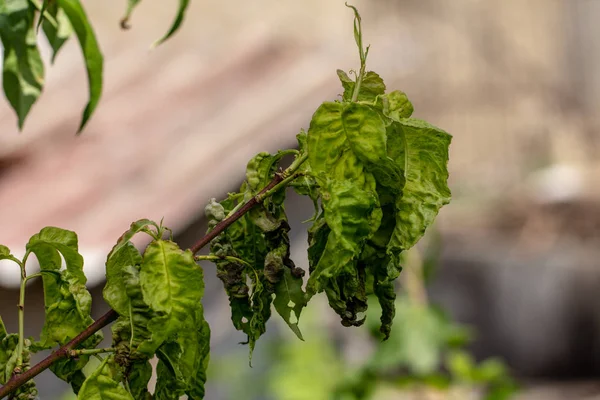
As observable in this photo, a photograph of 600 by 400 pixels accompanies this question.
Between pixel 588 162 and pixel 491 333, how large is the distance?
2956 millimetres

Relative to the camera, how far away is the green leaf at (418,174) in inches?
35.2

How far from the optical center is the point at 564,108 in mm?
8406

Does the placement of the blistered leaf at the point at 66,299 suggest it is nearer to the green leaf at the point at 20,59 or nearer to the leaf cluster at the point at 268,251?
the leaf cluster at the point at 268,251

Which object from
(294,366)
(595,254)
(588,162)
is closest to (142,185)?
(294,366)

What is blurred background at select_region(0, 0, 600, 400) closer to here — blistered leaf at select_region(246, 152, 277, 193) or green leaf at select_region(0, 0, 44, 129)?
green leaf at select_region(0, 0, 44, 129)

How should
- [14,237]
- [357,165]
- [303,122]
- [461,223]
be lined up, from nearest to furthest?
[357,165] < [14,237] < [303,122] < [461,223]

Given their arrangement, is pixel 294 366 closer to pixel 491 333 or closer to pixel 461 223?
pixel 491 333

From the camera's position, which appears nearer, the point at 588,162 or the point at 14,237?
the point at 14,237

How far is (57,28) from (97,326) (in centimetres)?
41

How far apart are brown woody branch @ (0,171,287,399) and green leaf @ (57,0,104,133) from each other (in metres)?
0.19

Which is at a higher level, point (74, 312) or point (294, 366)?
point (74, 312)

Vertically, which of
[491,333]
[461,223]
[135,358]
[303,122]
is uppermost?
[303,122]

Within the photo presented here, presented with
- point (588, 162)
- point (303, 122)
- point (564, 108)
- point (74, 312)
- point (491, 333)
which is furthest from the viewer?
point (564, 108)

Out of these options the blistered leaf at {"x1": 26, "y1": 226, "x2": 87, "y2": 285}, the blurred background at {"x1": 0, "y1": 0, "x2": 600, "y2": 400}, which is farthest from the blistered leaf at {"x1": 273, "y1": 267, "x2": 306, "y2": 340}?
the blurred background at {"x1": 0, "y1": 0, "x2": 600, "y2": 400}
